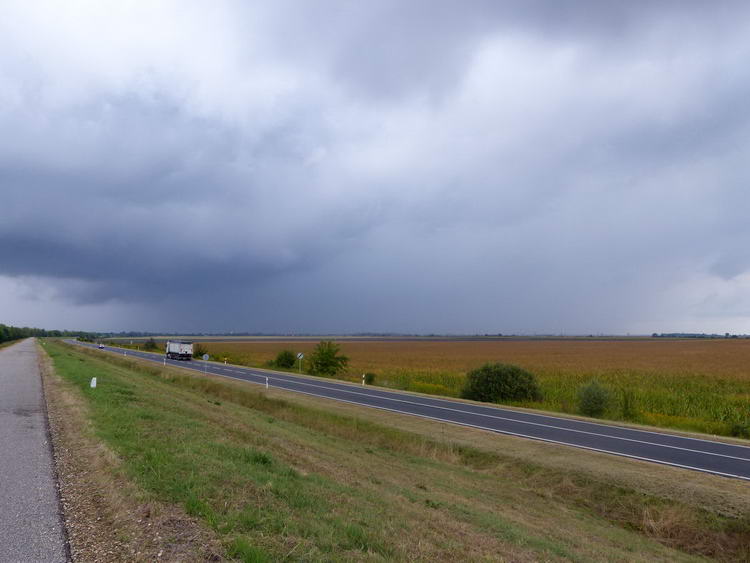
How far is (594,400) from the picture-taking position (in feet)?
86.1

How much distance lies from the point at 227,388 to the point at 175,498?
83.3 ft

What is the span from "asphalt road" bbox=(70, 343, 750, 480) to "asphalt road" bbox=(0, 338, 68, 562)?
16477 mm

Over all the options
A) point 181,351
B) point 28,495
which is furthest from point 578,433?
point 181,351

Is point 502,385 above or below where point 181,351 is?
→ below

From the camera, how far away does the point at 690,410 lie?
28000 mm

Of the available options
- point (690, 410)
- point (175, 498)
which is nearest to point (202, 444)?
point (175, 498)

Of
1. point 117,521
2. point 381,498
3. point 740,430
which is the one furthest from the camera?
point 740,430

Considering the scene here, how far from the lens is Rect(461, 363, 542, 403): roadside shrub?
104 feet

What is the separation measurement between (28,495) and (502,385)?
2843 cm

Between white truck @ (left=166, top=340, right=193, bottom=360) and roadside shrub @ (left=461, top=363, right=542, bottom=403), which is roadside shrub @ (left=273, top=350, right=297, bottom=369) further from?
roadside shrub @ (left=461, top=363, right=542, bottom=403)

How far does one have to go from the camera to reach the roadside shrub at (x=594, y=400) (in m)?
26.2

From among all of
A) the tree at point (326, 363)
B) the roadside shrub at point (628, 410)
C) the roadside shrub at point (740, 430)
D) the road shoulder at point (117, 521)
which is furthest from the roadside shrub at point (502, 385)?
the road shoulder at point (117, 521)

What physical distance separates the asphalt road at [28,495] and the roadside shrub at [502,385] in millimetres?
25179

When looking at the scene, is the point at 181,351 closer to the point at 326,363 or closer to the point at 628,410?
the point at 326,363
